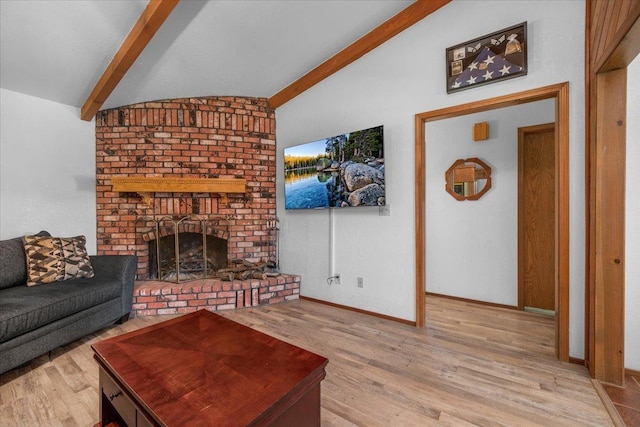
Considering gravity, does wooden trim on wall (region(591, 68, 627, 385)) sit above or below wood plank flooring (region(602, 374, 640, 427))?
above

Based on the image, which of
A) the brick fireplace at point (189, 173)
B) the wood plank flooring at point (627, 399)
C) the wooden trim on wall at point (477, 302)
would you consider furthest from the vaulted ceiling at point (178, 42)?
the wood plank flooring at point (627, 399)

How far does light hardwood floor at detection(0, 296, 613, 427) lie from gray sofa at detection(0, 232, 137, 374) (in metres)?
0.16

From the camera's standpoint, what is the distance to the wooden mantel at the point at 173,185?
318 cm

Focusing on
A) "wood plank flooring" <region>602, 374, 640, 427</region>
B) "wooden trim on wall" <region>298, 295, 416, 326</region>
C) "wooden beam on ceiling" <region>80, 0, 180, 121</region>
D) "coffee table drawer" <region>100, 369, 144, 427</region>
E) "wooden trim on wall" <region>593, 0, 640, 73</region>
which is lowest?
"wood plank flooring" <region>602, 374, 640, 427</region>

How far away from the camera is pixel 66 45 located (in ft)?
7.69

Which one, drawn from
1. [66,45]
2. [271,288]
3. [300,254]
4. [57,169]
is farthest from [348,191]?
[57,169]

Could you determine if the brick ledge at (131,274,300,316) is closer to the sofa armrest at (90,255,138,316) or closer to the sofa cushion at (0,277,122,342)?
the sofa armrest at (90,255,138,316)

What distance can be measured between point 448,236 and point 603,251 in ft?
5.92

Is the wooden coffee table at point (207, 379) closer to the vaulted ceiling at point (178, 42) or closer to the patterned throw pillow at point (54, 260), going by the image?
the patterned throw pillow at point (54, 260)

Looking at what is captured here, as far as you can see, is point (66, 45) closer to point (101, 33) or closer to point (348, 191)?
point (101, 33)

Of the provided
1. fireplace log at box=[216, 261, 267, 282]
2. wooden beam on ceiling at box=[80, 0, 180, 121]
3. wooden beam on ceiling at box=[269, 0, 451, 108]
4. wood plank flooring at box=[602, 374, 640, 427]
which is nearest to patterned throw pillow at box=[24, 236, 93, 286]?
fireplace log at box=[216, 261, 267, 282]

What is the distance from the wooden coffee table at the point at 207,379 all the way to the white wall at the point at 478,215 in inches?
111

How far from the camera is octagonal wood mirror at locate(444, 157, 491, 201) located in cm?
325

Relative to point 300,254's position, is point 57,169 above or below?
above
